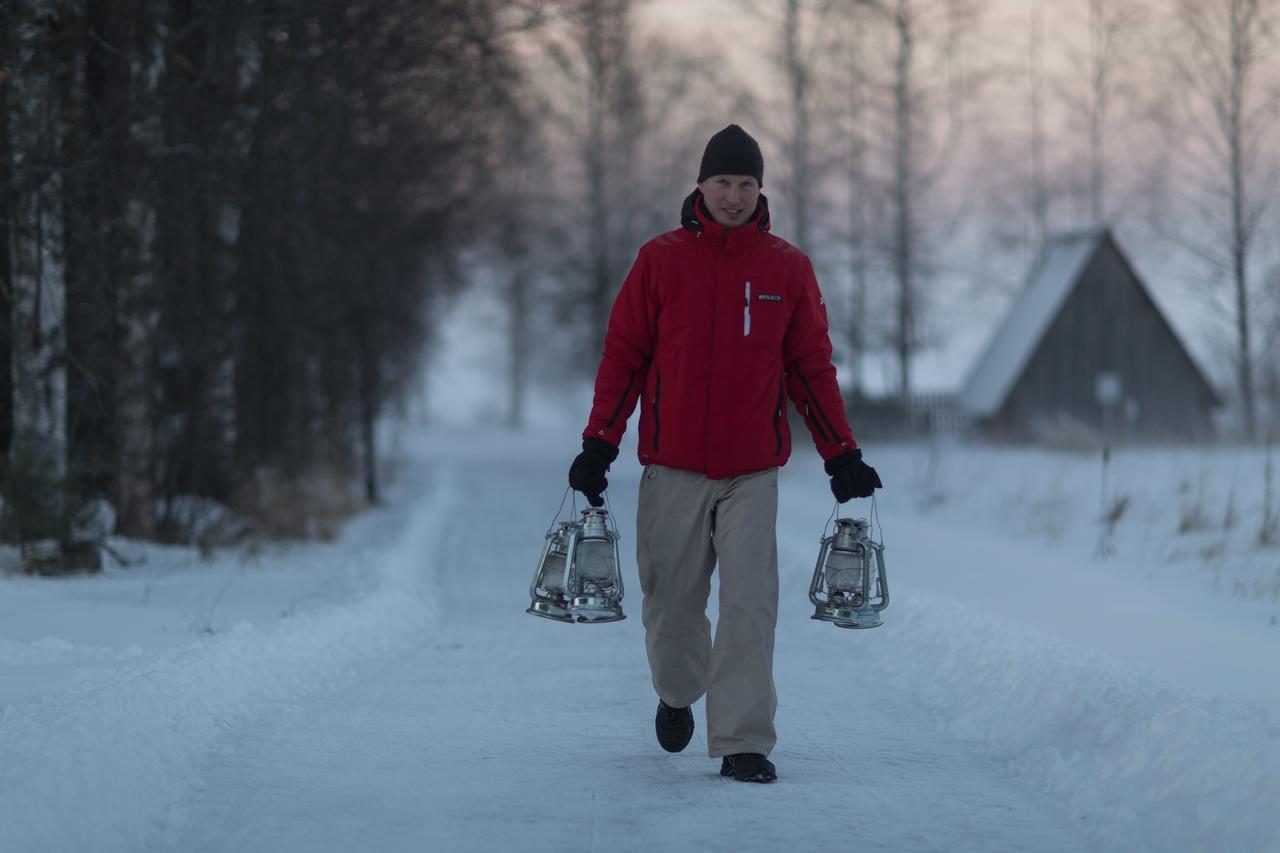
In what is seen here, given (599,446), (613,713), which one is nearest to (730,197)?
(599,446)

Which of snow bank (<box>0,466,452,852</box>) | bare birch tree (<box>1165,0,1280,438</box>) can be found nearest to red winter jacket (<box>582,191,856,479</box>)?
snow bank (<box>0,466,452,852</box>)

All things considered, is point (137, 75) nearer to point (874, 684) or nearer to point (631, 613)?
point (631, 613)

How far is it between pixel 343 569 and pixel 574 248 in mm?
28571

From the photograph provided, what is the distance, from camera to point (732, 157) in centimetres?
521

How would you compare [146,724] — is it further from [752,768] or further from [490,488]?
[490,488]

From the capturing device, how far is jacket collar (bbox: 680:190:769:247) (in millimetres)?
5207

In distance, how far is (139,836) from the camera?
4.36 m

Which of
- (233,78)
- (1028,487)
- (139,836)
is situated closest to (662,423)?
(139,836)

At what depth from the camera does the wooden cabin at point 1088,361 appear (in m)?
29.9

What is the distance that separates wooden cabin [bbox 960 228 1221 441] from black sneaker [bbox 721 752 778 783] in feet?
82.3

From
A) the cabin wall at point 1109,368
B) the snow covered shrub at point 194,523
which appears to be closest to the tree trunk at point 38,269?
the snow covered shrub at point 194,523

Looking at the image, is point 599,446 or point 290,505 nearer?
point 599,446

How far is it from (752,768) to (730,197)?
1995 mm

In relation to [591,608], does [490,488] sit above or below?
below
